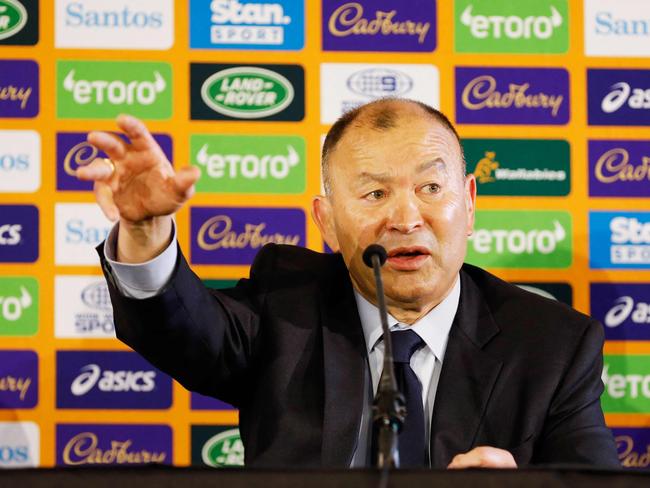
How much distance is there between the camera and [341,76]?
2654 millimetres

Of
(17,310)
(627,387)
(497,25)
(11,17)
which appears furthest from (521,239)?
(11,17)

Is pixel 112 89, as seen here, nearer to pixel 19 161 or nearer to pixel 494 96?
pixel 19 161

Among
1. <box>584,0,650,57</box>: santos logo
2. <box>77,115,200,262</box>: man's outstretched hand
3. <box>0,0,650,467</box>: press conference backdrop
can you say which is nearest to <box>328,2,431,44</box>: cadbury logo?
<box>0,0,650,467</box>: press conference backdrop

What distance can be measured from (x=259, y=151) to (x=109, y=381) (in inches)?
30.7

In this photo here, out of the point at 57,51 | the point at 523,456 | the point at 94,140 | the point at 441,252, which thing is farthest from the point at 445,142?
the point at 57,51

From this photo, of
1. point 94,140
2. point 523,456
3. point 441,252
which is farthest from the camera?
point 441,252

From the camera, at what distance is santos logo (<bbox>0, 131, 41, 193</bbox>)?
2584 millimetres

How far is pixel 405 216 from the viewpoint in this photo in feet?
5.95

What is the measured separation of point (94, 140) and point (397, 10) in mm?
1479

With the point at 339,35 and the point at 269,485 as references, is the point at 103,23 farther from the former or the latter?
the point at 269,485

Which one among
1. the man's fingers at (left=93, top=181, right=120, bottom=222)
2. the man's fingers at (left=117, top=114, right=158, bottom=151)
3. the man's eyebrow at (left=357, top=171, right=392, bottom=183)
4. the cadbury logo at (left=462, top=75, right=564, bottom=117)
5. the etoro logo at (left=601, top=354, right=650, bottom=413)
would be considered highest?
the cadbury logo at (left=462, top=75, right=564, bottom=117)

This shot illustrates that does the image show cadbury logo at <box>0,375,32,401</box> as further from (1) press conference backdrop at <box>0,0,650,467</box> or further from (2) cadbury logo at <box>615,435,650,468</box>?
(2) cadbury logo at <box>615,435,650,468</box>

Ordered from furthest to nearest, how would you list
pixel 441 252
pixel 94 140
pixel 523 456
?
pixel 441 252, pixel 523 456, pixel 94 140

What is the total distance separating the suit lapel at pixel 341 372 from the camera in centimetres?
172
